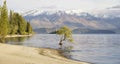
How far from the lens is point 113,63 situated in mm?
60062

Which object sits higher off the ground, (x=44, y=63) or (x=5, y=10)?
(x=5, y=10)

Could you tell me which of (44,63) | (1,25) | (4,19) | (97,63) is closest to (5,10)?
(4,19)

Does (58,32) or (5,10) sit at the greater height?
(5,10)

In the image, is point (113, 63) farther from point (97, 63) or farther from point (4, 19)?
point (4, 19)

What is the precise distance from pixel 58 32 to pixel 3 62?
80796 mm

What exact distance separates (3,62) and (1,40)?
81229 millimetres


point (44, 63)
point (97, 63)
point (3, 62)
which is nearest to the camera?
point (3, 62)

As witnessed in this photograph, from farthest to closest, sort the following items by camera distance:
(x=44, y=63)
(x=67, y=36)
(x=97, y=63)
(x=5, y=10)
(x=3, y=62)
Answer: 1. (x=5, y=10)
2. (x=67, y=36)
3. (x=97, y=63)
4. (x=44, y=63)
5. (x=3, y=62)

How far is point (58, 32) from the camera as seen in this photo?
120 meters

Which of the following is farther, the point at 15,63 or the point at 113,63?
the point at 113,63

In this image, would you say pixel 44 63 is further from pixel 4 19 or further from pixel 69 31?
pixel 4 19

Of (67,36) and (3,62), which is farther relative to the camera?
(67,36)

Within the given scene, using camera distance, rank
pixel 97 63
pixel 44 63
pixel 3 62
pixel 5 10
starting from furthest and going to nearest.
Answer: pixel 5 10, pixel 97 63, pixel 44 63, pixel 3 62

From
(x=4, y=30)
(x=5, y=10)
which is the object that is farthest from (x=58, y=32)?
(x=5, y=10)
